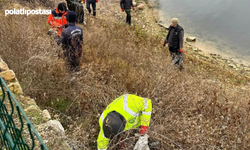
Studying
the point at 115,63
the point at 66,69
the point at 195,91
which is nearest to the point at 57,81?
the point at 66,69

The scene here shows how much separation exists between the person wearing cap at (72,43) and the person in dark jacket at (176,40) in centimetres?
258

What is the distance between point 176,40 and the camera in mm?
5582

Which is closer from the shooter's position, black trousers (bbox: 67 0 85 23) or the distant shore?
black trousers (bbox: 67 0 85 23)

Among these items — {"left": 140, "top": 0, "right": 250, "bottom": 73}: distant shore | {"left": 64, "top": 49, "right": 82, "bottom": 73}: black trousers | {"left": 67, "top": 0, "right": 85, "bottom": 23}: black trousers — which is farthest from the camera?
{"left": 140, "top": 0, "right": 250, "bottom": 73}: distant shore

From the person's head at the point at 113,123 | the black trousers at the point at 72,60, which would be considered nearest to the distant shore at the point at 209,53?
the black trousers at the point at 72,60

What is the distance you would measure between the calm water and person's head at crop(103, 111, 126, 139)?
8.08m

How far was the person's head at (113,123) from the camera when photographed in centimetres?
250

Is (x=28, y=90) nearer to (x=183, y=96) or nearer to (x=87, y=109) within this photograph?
(x=87, y=109)

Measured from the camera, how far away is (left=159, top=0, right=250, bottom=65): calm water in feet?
31.5

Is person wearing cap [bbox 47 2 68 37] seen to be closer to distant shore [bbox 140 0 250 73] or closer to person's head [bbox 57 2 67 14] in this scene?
person's head [bbox 57 2 67 14]

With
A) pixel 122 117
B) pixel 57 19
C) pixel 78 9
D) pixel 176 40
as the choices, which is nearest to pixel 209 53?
pixel 176 40

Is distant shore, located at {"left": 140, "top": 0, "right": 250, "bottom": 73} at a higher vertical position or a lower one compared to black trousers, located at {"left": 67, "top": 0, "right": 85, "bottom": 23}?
lower

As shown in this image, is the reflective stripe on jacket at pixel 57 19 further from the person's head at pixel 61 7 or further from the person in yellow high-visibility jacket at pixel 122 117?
the person in yellow high-visibility jacket at pixel 122 117

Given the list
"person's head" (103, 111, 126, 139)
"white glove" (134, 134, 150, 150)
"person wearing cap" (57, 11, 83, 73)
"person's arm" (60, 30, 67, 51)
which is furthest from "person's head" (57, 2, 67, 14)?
"white glove" (134, 134, 150, 150)
